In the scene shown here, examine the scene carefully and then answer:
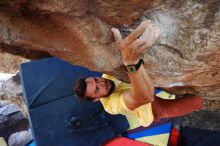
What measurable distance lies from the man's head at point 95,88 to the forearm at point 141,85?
27.4 inches

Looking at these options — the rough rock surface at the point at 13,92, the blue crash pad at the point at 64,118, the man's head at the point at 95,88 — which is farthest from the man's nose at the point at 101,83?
the rough rock surface at the point at 13,92

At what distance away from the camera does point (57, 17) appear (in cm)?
173

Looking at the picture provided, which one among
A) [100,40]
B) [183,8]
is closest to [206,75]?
[183,8]

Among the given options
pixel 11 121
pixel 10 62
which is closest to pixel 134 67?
pixel 10 62

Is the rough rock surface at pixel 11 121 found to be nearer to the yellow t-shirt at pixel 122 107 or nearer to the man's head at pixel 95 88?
the man's head at pixel 95 88

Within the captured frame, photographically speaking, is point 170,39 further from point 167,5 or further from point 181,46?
point 167,5

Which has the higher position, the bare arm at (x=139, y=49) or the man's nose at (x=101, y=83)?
the bare arm at (x=139, y=49)

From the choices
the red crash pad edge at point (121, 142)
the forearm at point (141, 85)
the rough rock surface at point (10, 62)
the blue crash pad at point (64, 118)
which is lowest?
the red crash pad edge at point (121, 142)

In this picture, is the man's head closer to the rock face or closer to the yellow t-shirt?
the yellow t-shirt

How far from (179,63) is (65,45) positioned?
654mm

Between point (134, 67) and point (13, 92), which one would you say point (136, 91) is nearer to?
point (134, 67)

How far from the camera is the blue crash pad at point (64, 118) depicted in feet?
12.1

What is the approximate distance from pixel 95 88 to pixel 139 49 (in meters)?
1.29

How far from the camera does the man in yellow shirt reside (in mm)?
1602
